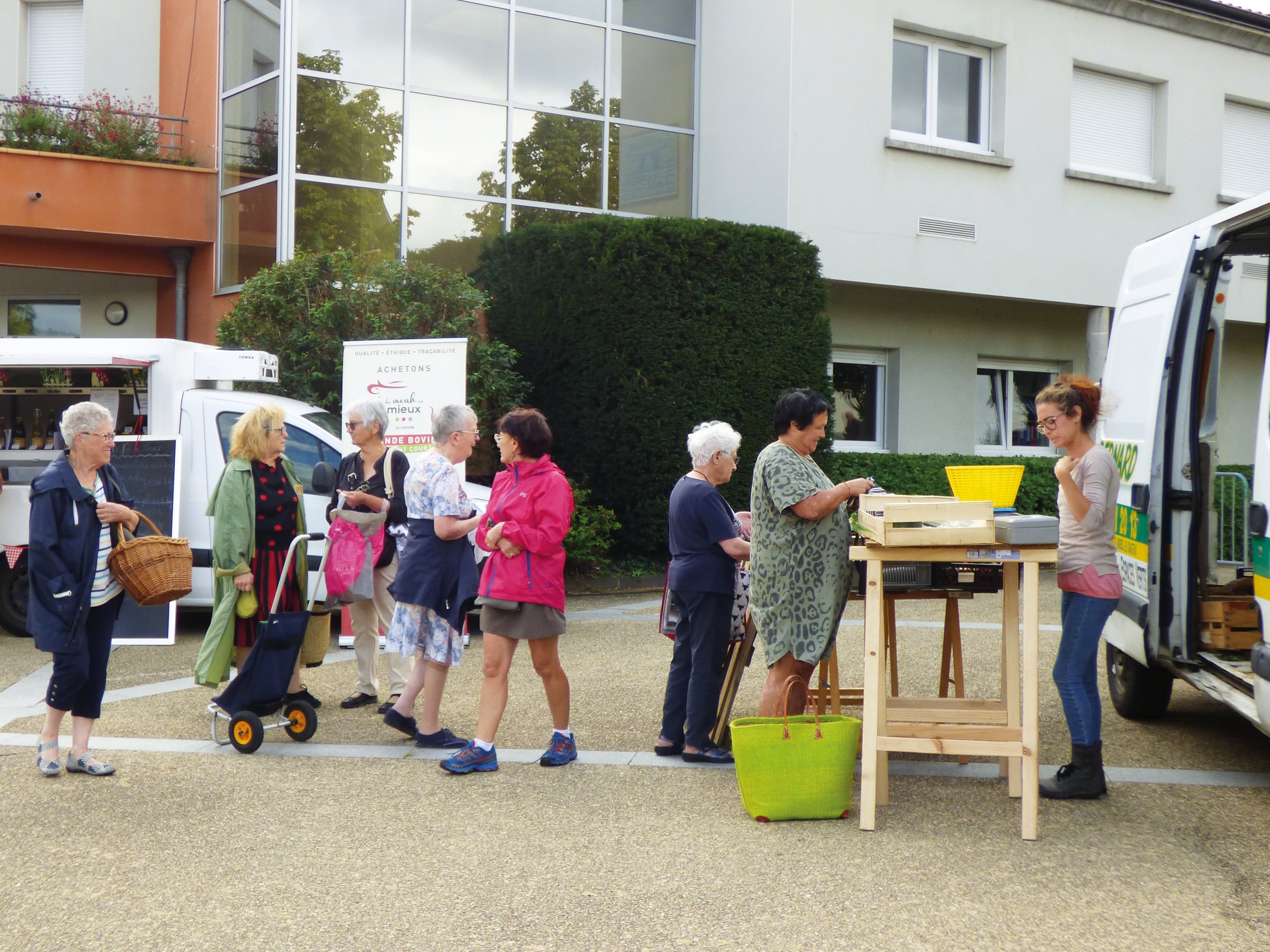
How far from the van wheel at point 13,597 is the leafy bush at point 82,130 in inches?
262

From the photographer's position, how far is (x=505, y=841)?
458 centimetres

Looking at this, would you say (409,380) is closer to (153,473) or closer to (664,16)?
(153,473)

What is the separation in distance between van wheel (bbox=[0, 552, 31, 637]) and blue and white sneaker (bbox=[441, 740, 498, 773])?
5.62 m

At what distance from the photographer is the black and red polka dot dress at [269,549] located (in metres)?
6.28

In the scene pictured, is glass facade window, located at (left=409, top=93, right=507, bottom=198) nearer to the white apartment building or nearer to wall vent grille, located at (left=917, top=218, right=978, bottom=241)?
the white apartment building

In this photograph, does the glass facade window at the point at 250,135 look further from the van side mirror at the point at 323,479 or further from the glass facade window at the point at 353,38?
the van side mirror at the point at 323,479

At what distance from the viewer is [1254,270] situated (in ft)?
54.1

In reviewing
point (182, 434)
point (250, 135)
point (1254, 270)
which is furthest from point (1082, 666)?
point (1254, 270)

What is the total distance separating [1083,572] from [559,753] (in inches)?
101

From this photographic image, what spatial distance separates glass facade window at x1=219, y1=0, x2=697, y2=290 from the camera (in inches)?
519

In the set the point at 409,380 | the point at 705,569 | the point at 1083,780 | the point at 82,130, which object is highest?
the point at 82,130

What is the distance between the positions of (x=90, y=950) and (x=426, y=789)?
184cm

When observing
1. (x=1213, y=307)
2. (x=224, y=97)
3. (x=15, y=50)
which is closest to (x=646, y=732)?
(x=1213, y=307)

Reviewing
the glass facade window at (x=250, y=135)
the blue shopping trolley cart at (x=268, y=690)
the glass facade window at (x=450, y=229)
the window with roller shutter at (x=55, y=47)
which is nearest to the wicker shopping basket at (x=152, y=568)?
the blue shopping trolley cart at (x=268, y=690)
